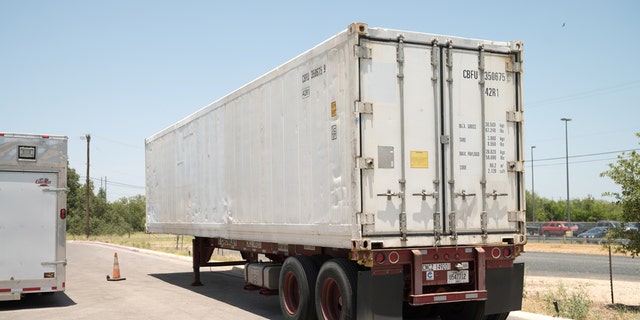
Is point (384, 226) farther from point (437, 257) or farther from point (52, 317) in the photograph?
point (52, 317)

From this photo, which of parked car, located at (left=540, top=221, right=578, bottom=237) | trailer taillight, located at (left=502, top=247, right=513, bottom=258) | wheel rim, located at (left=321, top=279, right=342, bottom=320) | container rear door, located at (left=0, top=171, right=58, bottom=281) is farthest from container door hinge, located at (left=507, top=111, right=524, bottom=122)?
parked car, located at (left=540, top=221, right=578, bottom=237)

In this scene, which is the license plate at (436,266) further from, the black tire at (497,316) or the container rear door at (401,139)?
the black tire at (497,316)

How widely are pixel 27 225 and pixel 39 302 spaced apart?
6.15 feet

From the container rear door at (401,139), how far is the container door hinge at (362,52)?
2.1 inches

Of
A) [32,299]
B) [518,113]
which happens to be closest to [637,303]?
[518,113]

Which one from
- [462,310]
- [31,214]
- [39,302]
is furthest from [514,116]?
[39,302]

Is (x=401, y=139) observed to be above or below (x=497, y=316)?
above

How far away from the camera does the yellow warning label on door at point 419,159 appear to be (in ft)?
28.7

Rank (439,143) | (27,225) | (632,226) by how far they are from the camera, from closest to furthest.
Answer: (439,143)
(27,225)
(632,226)

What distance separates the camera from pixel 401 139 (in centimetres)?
868

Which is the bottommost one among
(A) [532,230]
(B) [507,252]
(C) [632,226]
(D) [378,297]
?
(A) [532,230]

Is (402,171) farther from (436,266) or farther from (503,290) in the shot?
(503,290)

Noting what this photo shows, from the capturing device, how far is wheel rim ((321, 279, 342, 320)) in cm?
895

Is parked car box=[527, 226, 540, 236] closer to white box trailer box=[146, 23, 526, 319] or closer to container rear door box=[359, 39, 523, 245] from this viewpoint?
white box trailer box=[146, 23, 526, 319]
